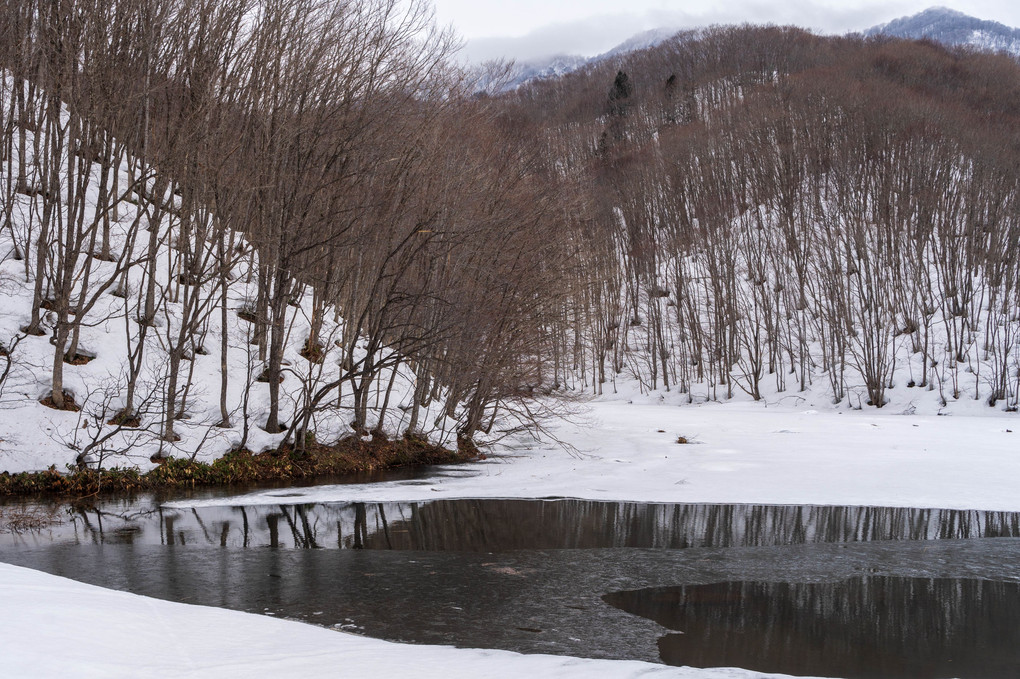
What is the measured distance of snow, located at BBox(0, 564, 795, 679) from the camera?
5781 mm

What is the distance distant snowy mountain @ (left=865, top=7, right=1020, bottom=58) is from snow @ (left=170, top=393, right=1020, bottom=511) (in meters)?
122

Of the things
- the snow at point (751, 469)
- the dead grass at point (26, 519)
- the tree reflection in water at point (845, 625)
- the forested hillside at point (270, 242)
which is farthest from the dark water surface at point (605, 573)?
the forested hillside at point (270, 242)

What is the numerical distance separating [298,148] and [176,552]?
10323 mm

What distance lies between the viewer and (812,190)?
43.5 metres

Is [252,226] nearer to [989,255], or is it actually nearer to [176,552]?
[176,552]

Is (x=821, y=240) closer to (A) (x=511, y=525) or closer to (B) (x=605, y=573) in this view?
(A) (x=511, y=525)

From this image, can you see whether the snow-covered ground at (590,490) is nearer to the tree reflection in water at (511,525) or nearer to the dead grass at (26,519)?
the tree reflection in water at (511,525)

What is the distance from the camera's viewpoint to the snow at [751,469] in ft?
50.8

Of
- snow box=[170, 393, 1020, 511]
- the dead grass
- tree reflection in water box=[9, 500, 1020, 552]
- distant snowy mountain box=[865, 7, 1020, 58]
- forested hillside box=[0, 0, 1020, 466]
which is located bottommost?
snow box=[170, 393, 1020, 511]

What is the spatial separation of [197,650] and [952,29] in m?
169

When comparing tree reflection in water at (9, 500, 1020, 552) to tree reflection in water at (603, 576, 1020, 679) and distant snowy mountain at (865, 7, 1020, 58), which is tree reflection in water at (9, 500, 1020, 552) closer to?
tree reflection in water at (603, 576, 1020, 679)

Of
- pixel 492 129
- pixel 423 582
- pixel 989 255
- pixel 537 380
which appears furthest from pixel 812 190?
pixel 423 582

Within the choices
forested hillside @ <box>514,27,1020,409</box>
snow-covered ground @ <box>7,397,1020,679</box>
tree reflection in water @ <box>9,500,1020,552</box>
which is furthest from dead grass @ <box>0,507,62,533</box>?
forested hillside @ <box>514,27,1020,409</box>

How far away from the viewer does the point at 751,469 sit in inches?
723
